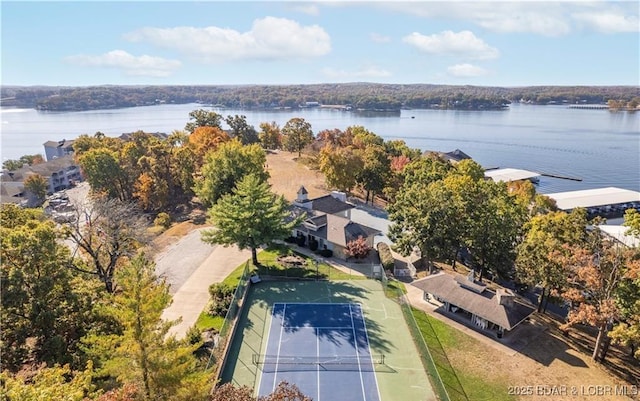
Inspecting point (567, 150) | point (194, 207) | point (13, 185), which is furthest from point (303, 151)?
point (567, 150)

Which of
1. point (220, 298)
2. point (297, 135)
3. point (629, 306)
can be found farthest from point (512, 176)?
point (220, 298)

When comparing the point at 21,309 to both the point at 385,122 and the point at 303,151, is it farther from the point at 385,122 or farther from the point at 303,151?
the point at 385,122

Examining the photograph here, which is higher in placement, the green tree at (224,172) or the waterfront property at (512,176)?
the green tree at (224,172)

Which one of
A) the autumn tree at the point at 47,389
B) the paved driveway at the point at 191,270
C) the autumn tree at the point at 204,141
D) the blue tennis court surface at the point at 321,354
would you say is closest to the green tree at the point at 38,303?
the autumn tree at the point at 47,389

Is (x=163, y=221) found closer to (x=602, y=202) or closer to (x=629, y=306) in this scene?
(x=629, y=306)

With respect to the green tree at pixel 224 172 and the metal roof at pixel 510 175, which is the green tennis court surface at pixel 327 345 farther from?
the metal roof at pixel 510 175

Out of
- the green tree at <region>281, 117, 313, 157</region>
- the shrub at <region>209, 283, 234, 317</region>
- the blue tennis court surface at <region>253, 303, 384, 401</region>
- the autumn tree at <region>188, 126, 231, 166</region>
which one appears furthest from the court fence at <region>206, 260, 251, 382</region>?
the green tree at <region>281, 117, 313, 157</region>

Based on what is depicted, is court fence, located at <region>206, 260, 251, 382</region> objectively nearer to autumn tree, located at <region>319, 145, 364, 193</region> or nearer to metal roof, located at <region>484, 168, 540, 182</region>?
autumn tree, located at <region>319, 145, 364, 193</region>

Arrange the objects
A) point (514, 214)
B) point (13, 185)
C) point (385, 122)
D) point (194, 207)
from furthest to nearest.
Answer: point (385, 122) → point (13, 185) → point (194, 207) → point (514, 214)
